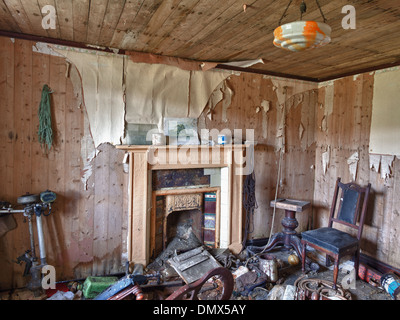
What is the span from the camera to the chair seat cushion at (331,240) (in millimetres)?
2717

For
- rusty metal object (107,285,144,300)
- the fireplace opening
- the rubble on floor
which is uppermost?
the fireplace opening

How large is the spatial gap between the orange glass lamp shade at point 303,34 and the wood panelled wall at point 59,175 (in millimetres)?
2046

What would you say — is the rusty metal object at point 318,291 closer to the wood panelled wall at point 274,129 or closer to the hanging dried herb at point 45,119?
the wood panelled wall at point 274,129

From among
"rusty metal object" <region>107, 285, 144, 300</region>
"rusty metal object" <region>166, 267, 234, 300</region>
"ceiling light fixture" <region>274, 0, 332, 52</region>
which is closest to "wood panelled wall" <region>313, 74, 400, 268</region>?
"ceiling light fixture" <region>274, 0, 332, 52</region>

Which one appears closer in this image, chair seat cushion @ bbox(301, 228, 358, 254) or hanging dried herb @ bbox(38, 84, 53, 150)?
hanging dried herb @ bbox(38, 84, 53, 150)

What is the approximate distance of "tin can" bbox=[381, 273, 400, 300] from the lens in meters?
2.63

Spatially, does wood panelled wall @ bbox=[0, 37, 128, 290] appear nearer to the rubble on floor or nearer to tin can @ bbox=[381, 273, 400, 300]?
the rubble on floor

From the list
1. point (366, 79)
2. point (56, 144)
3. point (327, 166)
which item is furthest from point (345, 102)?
point (56, 144)

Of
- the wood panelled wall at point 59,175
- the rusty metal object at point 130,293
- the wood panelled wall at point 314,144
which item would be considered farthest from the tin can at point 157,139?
the rusty metal object at point 130,293

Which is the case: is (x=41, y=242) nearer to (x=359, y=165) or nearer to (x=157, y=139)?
(x=157, y=139)

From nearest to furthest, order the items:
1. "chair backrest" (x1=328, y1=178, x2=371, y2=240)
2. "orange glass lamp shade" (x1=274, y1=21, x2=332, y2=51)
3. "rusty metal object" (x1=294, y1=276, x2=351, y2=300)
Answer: "orange glass lamp shade" (x1=274, y1=21, x2=332, y2=51) < "rusty metal object" (x1=294, y1=276, x2=351, y2=300) < "chair backrest" (x1=328, y1=178, x2=371, y2=240)

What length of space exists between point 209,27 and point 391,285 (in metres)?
3.00

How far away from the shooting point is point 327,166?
13.0ft
